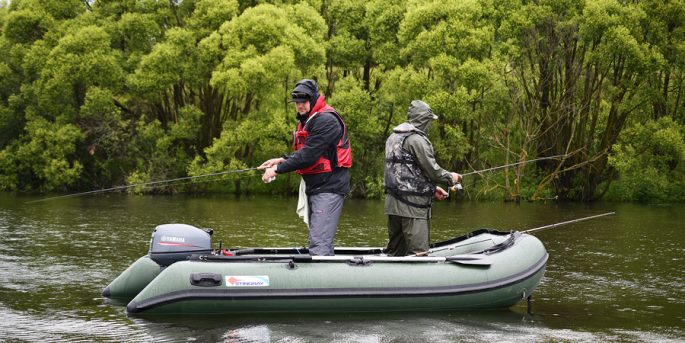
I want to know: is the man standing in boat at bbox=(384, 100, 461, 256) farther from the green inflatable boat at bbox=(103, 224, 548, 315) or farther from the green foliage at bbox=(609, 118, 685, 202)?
the green foliage at bbox=(609, 118, 685, 202)

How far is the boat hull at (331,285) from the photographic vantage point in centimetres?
782

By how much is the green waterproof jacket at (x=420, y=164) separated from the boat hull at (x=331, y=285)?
0.61 metres

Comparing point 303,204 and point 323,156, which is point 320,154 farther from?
point 303,204

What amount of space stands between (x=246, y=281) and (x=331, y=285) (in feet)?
2.59

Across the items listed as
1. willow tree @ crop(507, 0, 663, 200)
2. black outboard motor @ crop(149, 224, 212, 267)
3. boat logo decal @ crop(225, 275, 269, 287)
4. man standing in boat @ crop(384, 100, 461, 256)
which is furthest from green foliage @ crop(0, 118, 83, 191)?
boat logo decal @ crop(225, 275, 269, 287)

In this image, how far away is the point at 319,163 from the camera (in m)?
8.39

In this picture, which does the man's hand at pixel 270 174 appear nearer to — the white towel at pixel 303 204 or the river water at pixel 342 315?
the white towel at pixel 303 204

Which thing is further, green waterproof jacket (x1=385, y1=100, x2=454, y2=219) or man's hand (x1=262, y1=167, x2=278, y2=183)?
green waterproof jacket (x1=385, y1=100, x2=454, y2=219)

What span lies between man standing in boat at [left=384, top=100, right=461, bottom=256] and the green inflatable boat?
1.64 ft

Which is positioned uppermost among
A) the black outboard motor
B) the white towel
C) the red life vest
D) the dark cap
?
the dark cap

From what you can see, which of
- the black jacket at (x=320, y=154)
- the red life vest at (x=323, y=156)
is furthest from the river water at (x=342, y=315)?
the red life vest at (x=323, y=156)

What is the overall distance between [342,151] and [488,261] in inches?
70.6

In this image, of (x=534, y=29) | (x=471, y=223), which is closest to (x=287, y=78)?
(x=534, y=29)

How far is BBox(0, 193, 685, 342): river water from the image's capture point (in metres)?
7.39
